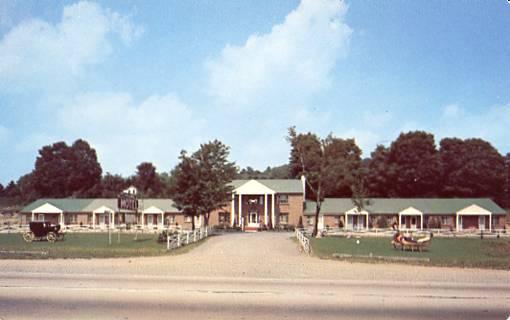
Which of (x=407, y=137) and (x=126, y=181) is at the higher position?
(x=407, y=137)

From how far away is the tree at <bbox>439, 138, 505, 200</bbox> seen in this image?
79625 millimetres

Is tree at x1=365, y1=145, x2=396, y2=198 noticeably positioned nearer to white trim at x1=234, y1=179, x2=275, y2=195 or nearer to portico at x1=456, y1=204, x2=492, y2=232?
portico at x1=456, y1=204, x2=492, y2=232

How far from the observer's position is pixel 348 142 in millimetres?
86938

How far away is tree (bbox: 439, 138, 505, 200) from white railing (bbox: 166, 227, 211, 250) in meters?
56.2

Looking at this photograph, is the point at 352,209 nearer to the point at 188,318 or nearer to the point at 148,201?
the point at 148,201

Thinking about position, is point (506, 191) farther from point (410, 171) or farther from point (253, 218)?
point (253, 218)

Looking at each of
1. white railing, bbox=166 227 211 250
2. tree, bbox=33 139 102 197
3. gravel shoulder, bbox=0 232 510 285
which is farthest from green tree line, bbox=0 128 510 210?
gravel shoulder, bbox=0 232 510 285

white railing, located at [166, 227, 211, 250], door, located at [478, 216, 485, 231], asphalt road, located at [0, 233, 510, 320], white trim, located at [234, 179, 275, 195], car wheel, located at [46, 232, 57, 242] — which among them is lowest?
door, located at [478, 216, 485, 231]

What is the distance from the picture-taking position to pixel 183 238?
31.7m

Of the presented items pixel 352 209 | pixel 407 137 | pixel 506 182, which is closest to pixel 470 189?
pixel 506 182

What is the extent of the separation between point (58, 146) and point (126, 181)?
616 inches

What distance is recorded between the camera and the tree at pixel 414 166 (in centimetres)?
8119

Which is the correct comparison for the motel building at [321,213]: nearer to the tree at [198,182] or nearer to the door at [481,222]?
the door at [481,222]

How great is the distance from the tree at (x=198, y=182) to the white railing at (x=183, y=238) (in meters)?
3.63
